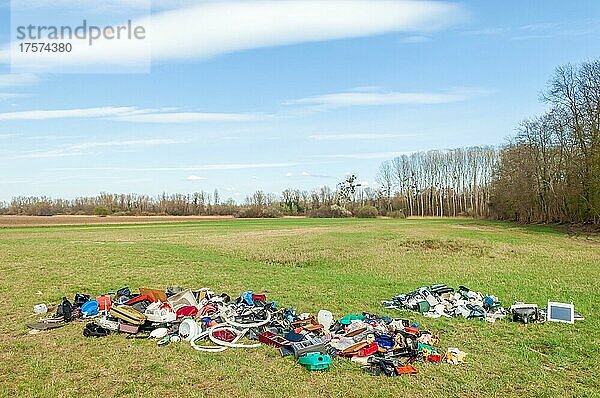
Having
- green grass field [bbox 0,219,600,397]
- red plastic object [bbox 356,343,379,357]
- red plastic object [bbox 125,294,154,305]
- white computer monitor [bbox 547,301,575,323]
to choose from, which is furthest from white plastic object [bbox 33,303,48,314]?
white computer monitor [bbox 547,301,575,323]

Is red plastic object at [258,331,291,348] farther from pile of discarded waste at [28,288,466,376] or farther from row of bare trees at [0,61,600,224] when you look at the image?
row of bare trees at [0,61,600,224]

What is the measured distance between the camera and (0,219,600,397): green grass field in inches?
→ 274

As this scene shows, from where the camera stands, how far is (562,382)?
23.0ft

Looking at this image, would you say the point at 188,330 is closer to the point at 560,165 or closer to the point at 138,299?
the point at 138,299

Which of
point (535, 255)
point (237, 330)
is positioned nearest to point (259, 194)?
point (535, 255)

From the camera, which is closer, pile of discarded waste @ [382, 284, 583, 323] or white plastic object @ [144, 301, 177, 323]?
white plastic object @ [144, 301, 177, 323]

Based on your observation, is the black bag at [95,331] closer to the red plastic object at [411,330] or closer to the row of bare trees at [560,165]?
the red plastic object at [411,330]

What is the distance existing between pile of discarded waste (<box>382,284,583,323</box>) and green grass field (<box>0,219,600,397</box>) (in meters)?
0.32

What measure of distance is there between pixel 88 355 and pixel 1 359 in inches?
54.1

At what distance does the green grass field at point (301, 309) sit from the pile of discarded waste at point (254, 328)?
270mm

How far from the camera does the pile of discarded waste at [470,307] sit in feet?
34.4

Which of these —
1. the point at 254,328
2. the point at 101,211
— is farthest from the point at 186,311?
the point at 101,211

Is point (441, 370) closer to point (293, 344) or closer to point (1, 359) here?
point (293, 344)

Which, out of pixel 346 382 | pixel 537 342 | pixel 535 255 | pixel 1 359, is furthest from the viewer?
pixel 535 255
